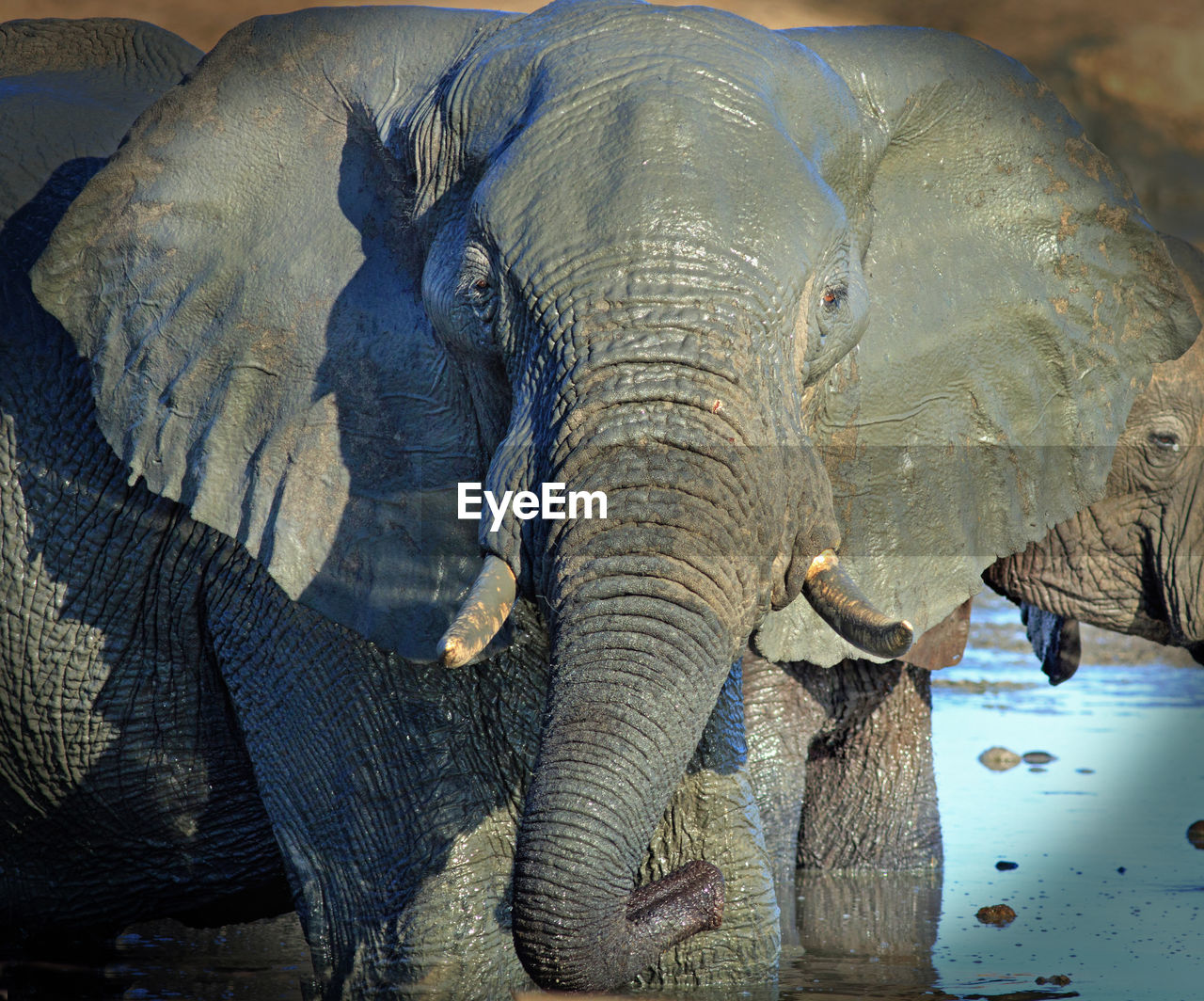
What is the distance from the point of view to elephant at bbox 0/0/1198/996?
8.55 feet

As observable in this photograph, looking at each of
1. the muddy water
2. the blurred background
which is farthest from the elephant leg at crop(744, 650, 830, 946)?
the blurred background

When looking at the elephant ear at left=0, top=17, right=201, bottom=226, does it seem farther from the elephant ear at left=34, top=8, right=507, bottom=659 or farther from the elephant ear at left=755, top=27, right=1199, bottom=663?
the elephant ear at left=755, top=27, right=1199, bottom=663

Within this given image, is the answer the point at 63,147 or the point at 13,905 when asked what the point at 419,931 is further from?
the point at 63,147

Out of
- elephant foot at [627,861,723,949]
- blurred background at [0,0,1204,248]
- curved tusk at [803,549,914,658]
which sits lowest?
blurred background at [0,0,1204,248]

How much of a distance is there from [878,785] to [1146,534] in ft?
3.58

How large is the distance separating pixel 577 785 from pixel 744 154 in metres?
0.93

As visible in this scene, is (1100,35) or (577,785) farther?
(1100,35)

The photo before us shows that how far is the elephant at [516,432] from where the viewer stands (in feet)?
8.55

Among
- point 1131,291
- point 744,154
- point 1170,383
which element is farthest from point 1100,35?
point 744,154

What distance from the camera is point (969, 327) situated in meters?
3.36

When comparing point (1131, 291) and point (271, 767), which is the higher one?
point (1131, 291)

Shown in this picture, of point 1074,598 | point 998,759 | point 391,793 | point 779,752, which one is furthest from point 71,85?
point 998,759

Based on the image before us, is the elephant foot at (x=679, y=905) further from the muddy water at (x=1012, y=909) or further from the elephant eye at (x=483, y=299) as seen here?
the elephant eye at (x=483, y=299)

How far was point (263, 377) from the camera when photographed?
3.26 m
